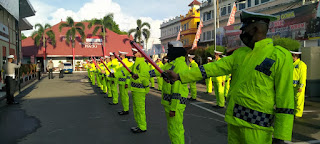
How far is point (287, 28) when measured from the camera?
58.9 feet

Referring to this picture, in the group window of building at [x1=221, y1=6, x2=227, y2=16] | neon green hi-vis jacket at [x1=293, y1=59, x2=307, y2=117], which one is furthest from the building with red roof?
neon green hi-vis jacket at [x1=293, y1=59, x2=307, y2=117]

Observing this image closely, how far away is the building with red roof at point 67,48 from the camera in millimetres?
42375

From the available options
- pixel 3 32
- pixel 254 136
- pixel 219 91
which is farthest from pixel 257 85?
pixel 3 32

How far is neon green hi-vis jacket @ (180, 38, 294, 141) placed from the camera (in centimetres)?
209

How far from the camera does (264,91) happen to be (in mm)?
2188

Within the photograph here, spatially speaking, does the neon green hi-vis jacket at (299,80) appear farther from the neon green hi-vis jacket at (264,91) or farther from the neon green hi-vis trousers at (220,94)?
the neon green hi-vis jacket at (264,91)

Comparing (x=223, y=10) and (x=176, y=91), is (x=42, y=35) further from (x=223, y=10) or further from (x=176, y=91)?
(x=176, y=91)

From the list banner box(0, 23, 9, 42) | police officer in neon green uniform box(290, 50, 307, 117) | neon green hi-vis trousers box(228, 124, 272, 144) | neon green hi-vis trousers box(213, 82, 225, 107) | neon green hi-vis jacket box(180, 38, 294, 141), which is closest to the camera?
neon green hi-vis jacket box(180, 38, 294, 141)

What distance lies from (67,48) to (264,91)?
46.2 m

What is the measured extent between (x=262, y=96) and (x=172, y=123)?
82.4 inches

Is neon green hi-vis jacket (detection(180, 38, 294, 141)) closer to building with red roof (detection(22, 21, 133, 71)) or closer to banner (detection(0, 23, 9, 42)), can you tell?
banner (detection(0, 23, 9, 42))

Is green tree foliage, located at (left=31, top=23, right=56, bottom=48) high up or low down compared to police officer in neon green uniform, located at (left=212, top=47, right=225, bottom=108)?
up

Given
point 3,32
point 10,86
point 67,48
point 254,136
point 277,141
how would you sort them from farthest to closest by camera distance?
point 67,48 < point 3,32 < point 10,86 < point 254,136 < point 277,141

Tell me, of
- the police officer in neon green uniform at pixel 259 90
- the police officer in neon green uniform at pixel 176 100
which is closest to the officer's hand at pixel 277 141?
the police officer in neon green uniform at pixel 259 90
